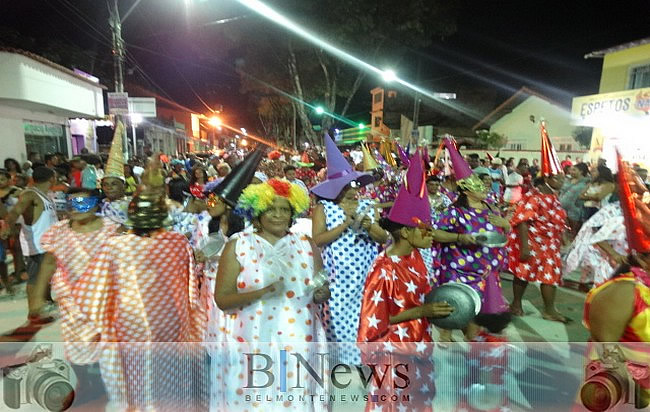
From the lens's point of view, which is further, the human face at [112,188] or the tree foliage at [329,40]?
the tree foliage at [329,40]

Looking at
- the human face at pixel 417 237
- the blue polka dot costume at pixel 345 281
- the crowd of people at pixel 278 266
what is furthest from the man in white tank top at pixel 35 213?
the human face at pixel 417 237

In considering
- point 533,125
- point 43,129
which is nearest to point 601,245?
point 43,129

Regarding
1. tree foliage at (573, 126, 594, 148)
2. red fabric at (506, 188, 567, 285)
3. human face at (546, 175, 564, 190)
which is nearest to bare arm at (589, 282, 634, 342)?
red fabric at (506, 188, 567, 285)

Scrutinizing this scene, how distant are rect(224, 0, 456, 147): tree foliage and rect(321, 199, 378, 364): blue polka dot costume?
14.6m

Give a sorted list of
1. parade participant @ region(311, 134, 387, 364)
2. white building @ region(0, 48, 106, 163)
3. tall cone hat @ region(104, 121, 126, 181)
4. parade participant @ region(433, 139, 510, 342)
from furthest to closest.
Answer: white building @ region(0, 48, 106, 163) < tall cone hat @ region(104, 121, 126, 181) < parade participant @ region(433, 139, 510, 342) < parade participant @ region(311, 134, 387, 364)

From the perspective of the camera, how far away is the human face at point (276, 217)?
2670 mm

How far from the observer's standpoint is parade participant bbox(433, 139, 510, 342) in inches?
151

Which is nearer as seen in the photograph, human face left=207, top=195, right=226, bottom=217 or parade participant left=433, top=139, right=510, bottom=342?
parade participant left=433, top=139, right=510, bottom=342

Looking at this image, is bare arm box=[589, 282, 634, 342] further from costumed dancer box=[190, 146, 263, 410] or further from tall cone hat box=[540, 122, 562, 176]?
tall cone hat box=[540, 122, 562, 176]

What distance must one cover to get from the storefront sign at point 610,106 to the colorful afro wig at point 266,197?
44.3 feet

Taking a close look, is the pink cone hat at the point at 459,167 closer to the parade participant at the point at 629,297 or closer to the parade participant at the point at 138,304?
the parade participant at the point at 629,297

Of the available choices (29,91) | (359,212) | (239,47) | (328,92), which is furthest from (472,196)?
(239,47)

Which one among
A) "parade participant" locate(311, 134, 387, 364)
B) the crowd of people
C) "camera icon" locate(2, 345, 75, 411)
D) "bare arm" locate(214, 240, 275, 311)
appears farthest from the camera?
"parade participant" locate(311, 134, 387, 364)

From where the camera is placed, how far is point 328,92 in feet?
66.5
